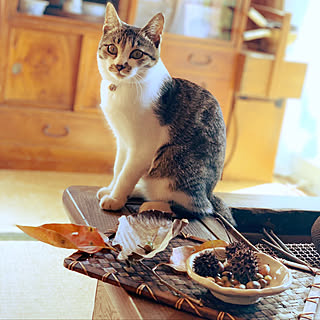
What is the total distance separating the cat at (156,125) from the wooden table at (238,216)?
0.04 m

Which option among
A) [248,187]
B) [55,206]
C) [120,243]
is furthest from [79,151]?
[120,243]

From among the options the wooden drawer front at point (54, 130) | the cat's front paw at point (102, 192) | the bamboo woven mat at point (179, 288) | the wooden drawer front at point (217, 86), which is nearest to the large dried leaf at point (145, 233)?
the bamboo woven mat at point (179, 288)

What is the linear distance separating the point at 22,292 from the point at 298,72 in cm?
212

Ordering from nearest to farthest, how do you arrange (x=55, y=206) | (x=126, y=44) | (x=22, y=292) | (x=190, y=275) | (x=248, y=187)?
1. (x=190, y=275)
2. (x=126, y=44)
3. (x=22, y=292)
4. (x=55, y=206)
5. (x=248, y=187)

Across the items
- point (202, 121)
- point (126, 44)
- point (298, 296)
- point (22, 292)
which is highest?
point (126, 44)

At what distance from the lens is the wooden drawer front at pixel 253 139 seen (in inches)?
121

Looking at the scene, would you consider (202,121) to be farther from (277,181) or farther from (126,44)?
(277,181)

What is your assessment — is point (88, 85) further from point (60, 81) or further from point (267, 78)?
point (267, 78)

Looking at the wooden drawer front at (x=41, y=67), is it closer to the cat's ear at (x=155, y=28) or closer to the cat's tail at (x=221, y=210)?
the cat's ear at (x=155, y=28)

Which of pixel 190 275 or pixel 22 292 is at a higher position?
pixel 190 275

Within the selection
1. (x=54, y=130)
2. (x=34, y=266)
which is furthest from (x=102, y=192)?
(x=54, y=130)

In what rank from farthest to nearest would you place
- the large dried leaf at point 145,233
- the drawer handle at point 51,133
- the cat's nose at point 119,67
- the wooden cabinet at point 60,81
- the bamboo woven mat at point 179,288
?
the drawer handle at point 51,133 < the wooden cabinet at point 60,81 < the cat's nose at point 119,67 < the large dried leaf at point 145,233 < the bamboo woven mat at point 179,288

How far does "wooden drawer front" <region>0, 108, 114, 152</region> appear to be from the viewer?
8.96 ft

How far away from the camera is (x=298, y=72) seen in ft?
9.90
